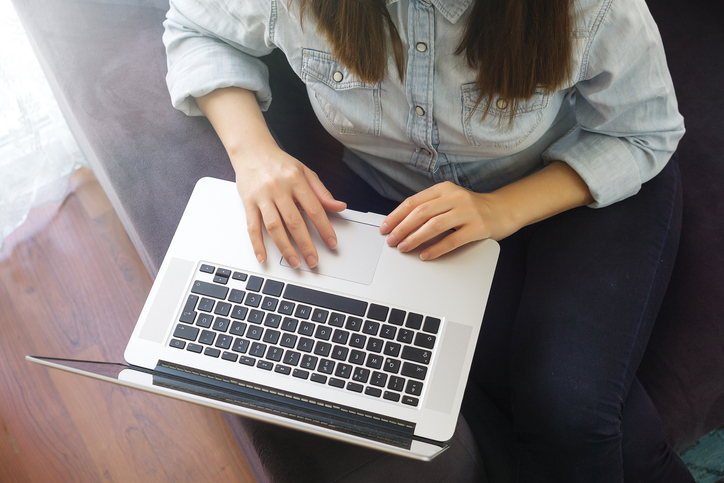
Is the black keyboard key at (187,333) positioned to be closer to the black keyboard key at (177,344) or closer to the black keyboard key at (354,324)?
the black keyboard key at (177,344)

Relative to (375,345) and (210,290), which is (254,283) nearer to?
(210,290)

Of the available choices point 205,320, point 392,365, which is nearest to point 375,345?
point 392,365

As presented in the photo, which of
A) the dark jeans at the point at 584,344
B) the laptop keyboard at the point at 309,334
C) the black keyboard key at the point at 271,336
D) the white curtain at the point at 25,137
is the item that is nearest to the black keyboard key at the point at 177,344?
the laptop keyboard at the point at 309,334

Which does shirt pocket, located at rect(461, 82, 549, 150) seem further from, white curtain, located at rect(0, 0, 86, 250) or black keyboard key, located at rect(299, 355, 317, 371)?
white curtain, located at rect(0, 0, 86, 250)

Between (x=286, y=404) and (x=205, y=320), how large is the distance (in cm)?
17

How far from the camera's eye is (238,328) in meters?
0.74

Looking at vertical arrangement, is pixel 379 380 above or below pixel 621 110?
below

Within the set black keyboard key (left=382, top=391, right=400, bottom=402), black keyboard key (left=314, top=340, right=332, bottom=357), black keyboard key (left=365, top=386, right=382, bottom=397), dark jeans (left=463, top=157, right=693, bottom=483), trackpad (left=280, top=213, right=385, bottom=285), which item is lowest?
dark jeans (left=463, top=157, right=693, bottom=483)

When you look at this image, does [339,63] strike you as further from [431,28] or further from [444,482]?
[444,482]

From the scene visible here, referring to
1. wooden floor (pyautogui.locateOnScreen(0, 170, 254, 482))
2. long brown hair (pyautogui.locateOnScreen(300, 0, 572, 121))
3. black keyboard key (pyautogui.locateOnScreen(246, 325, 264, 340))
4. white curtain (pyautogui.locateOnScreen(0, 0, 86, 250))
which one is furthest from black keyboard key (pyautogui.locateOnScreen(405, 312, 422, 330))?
white curtain (pyautogui.locateOnScreen(0, 0, 86, 250))

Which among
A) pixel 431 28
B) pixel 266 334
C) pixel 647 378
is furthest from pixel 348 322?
pixel 647 378

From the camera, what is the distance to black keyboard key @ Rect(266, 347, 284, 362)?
0.72 m

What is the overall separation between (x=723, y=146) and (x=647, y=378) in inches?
19.8

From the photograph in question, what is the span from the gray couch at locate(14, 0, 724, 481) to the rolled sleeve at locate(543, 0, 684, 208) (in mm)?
272
